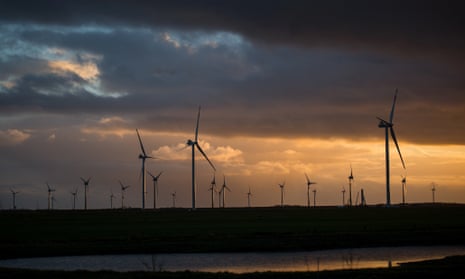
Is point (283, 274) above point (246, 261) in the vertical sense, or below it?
above

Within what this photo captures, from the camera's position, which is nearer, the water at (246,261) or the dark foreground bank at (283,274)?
the dark foreground bank at (283,274)

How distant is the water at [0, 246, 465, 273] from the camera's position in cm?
4772

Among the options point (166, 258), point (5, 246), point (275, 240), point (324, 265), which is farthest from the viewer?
point (275, 240)

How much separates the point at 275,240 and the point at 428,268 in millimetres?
25102

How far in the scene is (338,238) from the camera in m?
67.9

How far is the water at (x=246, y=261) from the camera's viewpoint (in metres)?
47.7

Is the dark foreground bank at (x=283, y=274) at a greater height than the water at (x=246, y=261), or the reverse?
the dark foreground bank at (x=283, y=274)

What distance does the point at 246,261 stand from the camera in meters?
52.2

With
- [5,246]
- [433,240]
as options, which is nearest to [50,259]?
[5,246]

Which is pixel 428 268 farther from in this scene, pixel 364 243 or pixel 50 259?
pixel 50 259

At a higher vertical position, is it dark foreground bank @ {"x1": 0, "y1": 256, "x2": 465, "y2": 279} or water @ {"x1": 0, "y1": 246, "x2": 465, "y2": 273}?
dark foreground bank @ {"x1": 0, "y1": 256, "x2": 465, "y2": 279}

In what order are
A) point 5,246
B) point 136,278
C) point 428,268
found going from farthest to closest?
point 5,246, point 428,268, point 136,278

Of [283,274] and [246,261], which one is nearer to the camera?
[283,274]

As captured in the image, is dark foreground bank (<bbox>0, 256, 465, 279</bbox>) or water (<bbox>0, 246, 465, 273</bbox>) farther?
water (<bbox>0, 246, 465, 273</bbox>)
